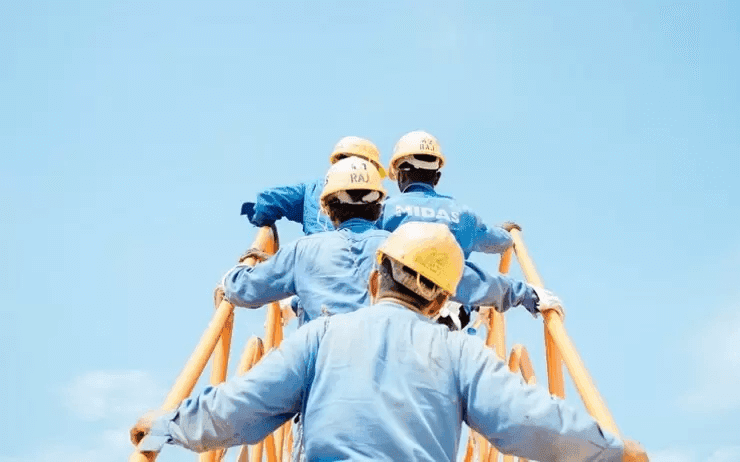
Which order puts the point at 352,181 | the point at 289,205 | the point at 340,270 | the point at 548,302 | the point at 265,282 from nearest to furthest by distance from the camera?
the point at 340,270, the point at 265,282, the point at 352,181, the point at 548,302, the point at 289,205

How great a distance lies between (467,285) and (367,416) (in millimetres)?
2527

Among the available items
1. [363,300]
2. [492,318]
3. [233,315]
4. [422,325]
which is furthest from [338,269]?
[492,318]

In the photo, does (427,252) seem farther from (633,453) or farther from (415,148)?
(415,148)

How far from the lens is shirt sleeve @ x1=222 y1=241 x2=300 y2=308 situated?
4547mm

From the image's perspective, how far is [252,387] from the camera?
277cm

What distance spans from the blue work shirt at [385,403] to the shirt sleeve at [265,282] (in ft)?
5.49

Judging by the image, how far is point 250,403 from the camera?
2.76m

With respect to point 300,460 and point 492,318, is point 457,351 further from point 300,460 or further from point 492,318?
point 492,318

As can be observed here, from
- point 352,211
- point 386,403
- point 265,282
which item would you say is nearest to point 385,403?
point 386,403

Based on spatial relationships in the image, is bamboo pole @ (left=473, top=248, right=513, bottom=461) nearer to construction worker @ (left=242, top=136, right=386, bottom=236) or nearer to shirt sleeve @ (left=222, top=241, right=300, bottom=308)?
construction worker @ (left=242, top=136, right=386, bottom=236)

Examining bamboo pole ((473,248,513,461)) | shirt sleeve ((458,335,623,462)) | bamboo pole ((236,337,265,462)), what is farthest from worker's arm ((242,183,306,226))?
shirt sleeve ((458,335,623,462))

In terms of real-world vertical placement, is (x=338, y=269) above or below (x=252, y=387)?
above

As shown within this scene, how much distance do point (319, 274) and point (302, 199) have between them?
261 centimetres

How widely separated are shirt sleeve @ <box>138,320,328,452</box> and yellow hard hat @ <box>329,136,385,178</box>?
407 cm
